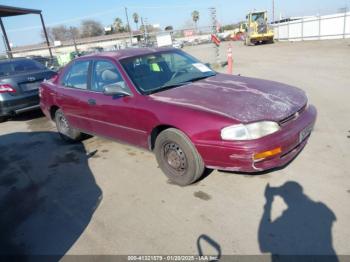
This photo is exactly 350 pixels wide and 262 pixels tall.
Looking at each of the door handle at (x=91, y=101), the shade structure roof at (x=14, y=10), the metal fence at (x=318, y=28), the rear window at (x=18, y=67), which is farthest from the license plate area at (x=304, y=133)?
the metal fence at (x=318, y=28)

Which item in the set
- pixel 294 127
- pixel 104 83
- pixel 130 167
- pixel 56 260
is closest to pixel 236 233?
pixel 294 127

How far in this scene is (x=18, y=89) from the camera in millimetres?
7371

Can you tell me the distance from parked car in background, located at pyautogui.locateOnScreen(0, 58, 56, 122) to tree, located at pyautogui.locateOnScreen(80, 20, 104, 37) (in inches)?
2812

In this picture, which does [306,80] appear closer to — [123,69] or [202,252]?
[123,69]

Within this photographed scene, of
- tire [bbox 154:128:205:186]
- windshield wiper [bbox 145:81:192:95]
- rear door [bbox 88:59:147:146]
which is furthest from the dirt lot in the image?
windshield wiper [bbox 145:81:192:95]

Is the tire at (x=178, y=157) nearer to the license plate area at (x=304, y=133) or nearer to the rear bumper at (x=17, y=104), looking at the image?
the license plate area at (x=304, y=133)

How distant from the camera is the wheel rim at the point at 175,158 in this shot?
356 centimetres

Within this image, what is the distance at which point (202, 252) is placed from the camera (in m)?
2.60

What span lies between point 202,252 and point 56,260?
4.32 ft

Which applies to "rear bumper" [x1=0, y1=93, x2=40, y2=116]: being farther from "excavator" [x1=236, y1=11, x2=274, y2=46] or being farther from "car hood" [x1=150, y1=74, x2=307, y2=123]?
"excavator" [x1=236, y1=11, x2=274, y2=46]

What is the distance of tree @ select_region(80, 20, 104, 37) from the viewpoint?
7462 centimetres

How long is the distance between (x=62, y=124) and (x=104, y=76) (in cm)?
186

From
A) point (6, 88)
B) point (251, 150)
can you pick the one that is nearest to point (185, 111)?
point (251, 150)

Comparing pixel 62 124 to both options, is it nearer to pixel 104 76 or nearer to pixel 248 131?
pixel 104 76
